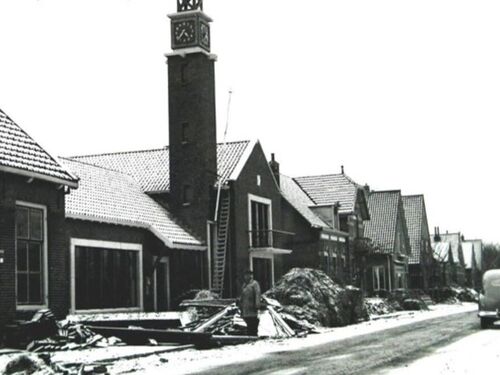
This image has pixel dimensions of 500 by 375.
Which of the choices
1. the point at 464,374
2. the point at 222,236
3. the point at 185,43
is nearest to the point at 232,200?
the point at 222,236

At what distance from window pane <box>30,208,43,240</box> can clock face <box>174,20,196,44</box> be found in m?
17.4

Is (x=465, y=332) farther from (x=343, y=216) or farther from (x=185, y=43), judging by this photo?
(x=343, y=216)

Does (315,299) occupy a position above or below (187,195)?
below

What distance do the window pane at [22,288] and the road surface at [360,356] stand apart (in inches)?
256

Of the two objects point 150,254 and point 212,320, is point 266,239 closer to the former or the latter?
point 150,254

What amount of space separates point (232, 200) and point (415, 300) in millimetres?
17052

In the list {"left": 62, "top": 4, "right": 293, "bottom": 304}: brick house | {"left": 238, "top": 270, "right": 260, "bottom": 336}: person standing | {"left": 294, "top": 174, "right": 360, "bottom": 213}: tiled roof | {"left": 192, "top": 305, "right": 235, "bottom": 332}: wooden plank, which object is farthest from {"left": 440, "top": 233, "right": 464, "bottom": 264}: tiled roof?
{"left": 238, "top": 270, "right": 260, "bottom": 336}: person standing

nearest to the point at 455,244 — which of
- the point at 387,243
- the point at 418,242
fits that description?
the point at 418,242

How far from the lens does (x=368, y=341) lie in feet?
71.7

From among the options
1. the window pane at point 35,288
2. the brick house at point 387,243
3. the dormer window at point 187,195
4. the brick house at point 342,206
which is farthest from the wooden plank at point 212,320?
the brick house at point 387,243

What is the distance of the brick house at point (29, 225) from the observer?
19.9m

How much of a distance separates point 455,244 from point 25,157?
91.4 meters

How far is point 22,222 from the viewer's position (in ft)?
68.4

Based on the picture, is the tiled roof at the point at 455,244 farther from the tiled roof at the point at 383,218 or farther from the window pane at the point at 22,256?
the window pane at the point at 22,256
